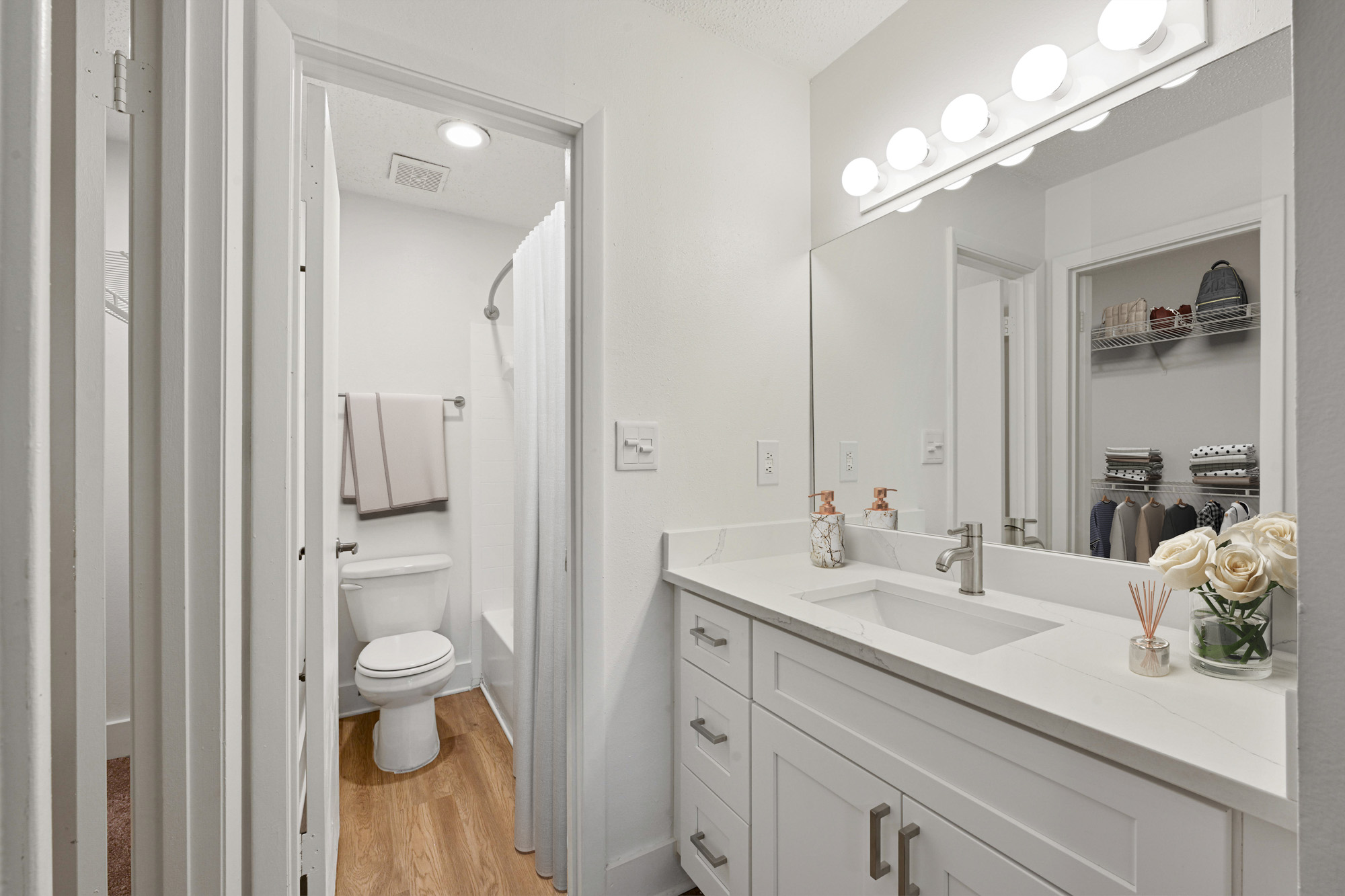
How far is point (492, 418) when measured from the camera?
111 inches

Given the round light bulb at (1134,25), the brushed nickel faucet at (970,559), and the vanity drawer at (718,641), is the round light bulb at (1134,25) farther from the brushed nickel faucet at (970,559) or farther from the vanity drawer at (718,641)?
the vanity drawer at (718,641)

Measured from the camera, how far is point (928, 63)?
144 centimetres

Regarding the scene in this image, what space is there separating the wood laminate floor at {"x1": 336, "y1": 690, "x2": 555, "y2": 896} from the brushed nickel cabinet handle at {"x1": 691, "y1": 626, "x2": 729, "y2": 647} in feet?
2.67

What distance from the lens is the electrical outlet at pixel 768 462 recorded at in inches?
65.3

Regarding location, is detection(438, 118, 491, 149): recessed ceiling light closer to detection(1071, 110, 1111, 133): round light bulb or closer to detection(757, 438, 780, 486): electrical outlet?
detection(757, 438, 780, 486): electrical outlet

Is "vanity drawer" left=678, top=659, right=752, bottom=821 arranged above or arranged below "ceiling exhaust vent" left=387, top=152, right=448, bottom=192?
below

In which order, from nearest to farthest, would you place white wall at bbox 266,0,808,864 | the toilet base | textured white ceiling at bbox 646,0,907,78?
white wall at bbox 266,0,808,864 → textured white ceiling at bbox 646,0,907,78 → the toilet base

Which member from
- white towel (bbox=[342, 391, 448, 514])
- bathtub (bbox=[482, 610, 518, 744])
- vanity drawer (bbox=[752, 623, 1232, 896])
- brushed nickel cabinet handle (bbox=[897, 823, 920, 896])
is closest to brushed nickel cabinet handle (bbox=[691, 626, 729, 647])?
vanity drawer (bbox=[752, 623, 1232, 896])

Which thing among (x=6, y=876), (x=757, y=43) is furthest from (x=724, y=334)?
(x=6, y=876)

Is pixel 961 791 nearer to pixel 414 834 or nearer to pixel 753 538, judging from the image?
pixel 753 538

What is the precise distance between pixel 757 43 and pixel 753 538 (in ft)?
4.56

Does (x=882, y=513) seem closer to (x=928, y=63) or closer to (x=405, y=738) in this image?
(x=928, y=63)

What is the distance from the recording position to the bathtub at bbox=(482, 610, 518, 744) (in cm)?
224

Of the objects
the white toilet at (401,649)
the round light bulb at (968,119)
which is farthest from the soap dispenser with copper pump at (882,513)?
the white toilet at (401,649)
